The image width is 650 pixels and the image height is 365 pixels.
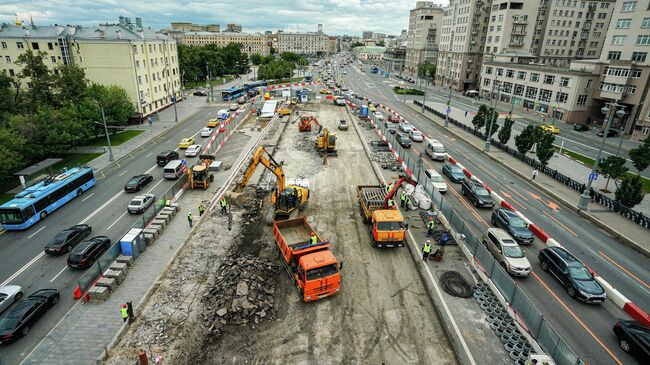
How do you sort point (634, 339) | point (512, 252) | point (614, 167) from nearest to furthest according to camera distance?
point (634, 339) < point (512, 252) < point (614, 167)

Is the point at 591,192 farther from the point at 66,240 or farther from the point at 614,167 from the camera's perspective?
the point at 66,240

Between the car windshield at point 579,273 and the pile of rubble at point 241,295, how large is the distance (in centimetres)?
1790

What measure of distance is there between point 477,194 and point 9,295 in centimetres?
3526

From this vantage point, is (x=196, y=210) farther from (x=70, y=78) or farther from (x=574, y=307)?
(x=70, y=78)

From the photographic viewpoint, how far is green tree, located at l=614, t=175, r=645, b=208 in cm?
3006

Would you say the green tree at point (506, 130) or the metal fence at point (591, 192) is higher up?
the green tree at point (506, 130)

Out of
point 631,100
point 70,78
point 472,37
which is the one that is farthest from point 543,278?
point 472,37

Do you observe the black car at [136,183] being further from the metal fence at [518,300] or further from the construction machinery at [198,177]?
the metal fence at [518,300]

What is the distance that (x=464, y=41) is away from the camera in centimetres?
11388

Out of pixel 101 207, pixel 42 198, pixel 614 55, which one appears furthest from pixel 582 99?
pixel 42 198

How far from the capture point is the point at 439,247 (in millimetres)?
25312

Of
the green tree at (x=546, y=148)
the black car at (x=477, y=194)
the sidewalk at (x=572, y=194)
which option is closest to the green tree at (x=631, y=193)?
the sidewalk at (x=572, y=194)

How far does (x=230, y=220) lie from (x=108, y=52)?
51877 millimetres

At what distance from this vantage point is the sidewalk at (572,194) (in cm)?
2791
